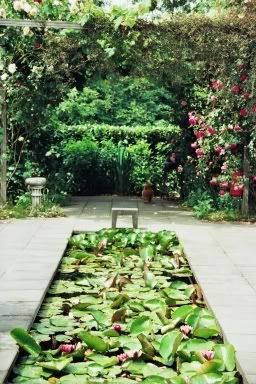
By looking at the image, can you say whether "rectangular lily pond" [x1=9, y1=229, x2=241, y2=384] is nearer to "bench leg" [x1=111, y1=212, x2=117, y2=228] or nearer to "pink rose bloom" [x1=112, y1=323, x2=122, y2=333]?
"pink rose bloom" [x1=112, y1=323, x2=122, y2=333]

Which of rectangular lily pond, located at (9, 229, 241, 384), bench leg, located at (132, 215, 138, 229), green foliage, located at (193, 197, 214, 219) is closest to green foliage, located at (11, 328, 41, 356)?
rectangular lily pond, located at (9, 229, 241, 384)

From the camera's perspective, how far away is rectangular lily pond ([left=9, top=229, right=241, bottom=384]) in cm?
277

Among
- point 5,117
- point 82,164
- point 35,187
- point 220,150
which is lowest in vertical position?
point 35,187

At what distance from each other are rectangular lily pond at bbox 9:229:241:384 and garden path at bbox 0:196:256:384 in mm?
91

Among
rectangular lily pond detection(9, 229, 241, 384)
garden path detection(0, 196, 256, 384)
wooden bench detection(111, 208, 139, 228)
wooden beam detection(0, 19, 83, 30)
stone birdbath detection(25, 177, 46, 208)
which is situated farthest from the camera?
stone birdbath detection(25, 177, 46, 208)

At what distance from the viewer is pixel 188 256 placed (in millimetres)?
5449

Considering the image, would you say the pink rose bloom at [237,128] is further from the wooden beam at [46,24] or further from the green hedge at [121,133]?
the green hedge at [121,133]

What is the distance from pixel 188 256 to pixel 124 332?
6.81 feet

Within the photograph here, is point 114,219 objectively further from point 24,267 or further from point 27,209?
point 24,267

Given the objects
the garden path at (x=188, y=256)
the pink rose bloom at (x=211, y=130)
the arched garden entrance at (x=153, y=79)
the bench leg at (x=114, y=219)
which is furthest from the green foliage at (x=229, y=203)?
the bench leg at (x=114, y=219)

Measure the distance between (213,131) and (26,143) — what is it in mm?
2919

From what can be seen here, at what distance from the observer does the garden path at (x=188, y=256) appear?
3.22 meters

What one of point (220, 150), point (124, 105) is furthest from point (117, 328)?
point (124, 105)

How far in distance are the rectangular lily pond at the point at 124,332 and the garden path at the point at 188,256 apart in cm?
9
